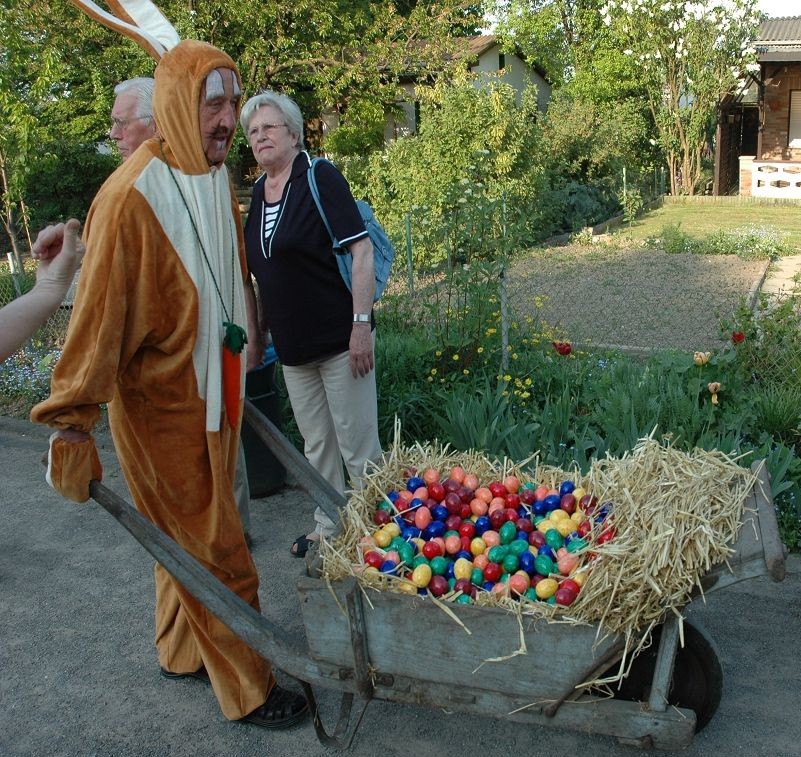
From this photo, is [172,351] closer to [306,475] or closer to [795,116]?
[306,475]

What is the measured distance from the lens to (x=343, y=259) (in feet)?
11.7

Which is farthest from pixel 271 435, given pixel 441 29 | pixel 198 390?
pixel 441 29

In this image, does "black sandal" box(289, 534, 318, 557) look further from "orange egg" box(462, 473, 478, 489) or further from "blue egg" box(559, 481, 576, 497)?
"blue egg" box(559, 481, 576, 497)

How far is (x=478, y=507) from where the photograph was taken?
2.81m

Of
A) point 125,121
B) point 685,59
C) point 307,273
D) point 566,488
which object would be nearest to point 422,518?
point 566,488

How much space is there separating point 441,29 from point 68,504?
15.4m

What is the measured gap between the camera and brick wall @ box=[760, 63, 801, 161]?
2314 centimetres

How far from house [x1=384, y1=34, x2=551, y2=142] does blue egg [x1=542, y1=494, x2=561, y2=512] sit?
56.5ft

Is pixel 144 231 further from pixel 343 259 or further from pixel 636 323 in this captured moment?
pixel 636 323

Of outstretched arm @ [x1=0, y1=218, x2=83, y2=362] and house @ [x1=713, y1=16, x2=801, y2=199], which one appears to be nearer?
outstretched arm @ [x1=0, y1=218, x2=83, y2=362]

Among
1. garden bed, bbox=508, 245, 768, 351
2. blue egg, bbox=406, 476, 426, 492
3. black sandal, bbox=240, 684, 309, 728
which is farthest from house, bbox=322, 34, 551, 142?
black sandal, bbox=240, 684, 309, 728

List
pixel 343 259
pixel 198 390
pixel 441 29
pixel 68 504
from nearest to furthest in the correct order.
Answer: pixel 198 390 → pixel 343 259 → pixel 68 504 → pixel 441 29

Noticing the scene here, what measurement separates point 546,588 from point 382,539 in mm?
553

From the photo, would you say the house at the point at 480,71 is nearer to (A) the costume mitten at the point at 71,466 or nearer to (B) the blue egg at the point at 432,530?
(B) the blue egg at the point at 432,530
